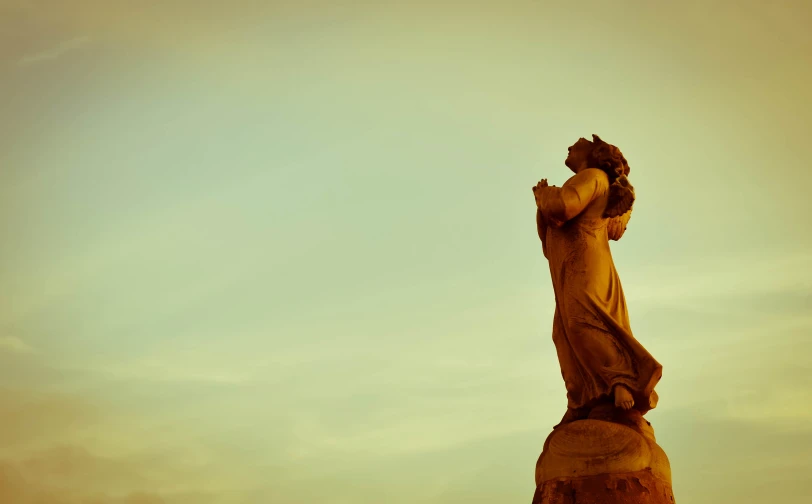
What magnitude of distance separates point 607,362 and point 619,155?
8.06ft

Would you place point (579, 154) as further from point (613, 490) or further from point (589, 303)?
point (613, 490)

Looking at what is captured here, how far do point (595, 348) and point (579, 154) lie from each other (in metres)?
Result: 2.40

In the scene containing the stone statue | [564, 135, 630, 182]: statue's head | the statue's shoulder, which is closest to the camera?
the stone statue

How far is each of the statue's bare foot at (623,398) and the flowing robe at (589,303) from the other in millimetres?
71

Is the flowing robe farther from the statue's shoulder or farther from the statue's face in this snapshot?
the statue's face

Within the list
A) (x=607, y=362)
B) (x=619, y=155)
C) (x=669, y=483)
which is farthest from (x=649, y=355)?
(x=619, y=155)

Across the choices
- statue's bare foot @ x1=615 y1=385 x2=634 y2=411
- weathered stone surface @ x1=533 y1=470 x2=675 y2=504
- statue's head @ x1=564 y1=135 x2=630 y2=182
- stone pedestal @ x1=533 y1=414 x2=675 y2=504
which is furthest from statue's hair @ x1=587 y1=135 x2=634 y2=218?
weathered stone surface @ x1=533 y1=470 x2=675 y2=504

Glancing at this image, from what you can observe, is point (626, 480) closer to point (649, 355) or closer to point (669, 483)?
point (669, 483)

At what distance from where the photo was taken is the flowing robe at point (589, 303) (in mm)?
10078

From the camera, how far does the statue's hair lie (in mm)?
10805

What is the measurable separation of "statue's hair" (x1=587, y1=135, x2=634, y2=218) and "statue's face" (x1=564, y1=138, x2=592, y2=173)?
6 cm

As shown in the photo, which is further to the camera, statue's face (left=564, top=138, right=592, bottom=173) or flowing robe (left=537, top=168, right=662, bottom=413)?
statue's face (left=564, top=138, right=592, bottom=173)

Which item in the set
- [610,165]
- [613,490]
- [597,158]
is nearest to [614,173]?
[610,165]

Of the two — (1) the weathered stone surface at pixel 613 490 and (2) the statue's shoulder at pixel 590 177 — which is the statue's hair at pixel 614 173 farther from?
(1) the weathered stone surface at pixel 613 490
